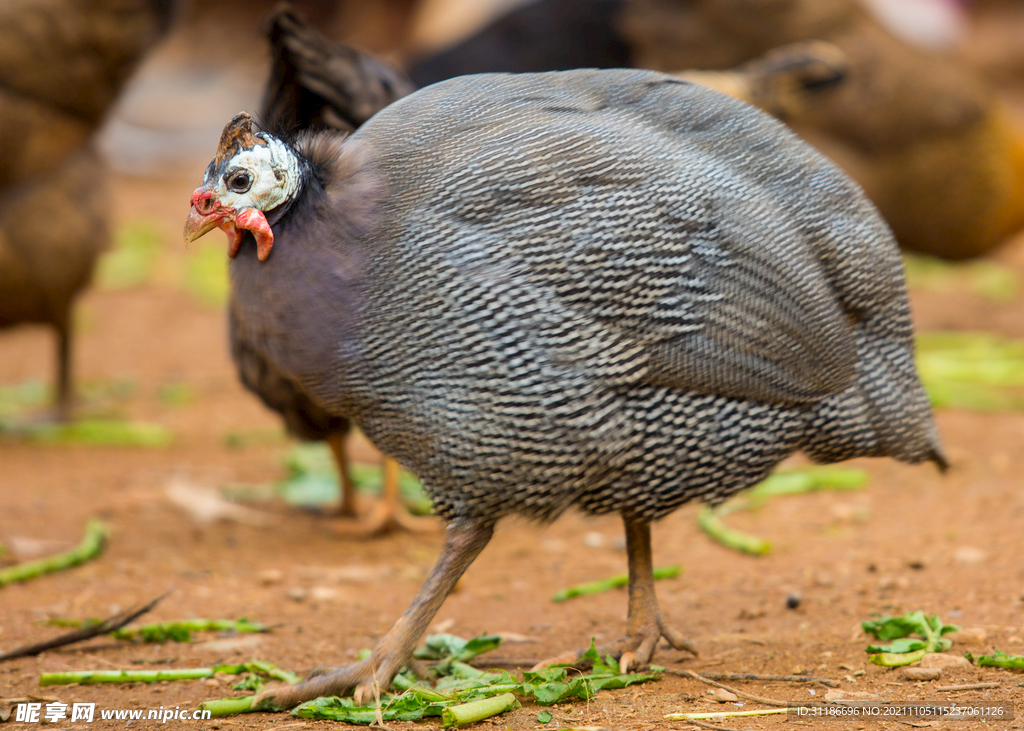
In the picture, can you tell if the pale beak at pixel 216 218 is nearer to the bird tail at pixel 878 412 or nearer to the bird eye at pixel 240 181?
the bird eye at pixel 240 181

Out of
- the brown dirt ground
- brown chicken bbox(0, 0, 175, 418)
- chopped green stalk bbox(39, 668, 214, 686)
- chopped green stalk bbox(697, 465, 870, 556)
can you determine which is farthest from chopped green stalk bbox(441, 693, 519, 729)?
brown chicken bbox(0, 0, 175, 418)

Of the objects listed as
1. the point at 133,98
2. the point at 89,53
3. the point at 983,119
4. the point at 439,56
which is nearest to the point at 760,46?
the point at 983,119

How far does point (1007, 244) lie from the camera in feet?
26.1

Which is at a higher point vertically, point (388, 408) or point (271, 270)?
point (271, 270)

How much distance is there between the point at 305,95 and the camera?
3748 mm

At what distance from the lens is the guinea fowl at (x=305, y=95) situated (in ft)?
12.0

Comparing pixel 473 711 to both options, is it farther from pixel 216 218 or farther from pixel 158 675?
pixel 216 218

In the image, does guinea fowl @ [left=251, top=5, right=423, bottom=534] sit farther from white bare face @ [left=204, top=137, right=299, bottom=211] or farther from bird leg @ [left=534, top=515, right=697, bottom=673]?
bird leg @ [left=534, top=515, right=697, bottom=673]

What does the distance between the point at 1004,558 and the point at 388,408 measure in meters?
2.45

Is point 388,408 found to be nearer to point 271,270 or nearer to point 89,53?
point 271,270

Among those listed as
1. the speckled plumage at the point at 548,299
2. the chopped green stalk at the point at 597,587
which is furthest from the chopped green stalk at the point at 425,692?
the chopped green stalk at the point at 597,587

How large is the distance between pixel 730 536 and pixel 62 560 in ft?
8.80

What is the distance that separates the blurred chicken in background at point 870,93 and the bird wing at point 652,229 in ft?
14.3

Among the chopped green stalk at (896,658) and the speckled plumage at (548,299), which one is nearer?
the speckled plumage at (548,299)
